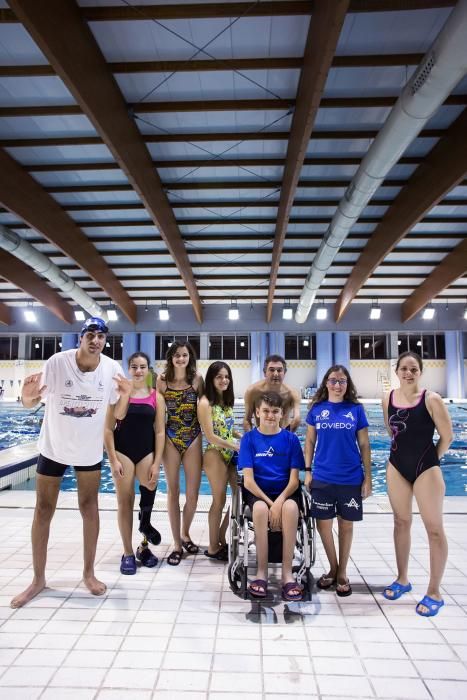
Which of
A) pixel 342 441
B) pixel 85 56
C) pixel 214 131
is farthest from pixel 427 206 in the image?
pixel 342 441

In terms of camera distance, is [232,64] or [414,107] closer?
[414,107]

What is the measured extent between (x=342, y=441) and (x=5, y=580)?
2.14 metres

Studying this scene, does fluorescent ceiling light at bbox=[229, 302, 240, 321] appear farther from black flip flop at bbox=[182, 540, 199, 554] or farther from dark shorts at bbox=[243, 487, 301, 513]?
dark shorts at bbox=[243, 487, 301, 513]

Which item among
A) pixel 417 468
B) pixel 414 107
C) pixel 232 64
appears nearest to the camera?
pixel 417 468

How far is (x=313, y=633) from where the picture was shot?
202cm

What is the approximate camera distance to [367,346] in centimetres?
1967

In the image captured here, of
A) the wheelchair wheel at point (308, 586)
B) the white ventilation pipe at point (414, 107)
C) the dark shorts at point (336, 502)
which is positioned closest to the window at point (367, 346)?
the white ventilation pipe at point (414, 107)

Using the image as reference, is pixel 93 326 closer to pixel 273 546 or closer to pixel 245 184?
pixel 273 546

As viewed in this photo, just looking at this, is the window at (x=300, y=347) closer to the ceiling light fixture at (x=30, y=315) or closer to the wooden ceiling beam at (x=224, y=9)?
the ceiling light fixture at (x=30, y=315)

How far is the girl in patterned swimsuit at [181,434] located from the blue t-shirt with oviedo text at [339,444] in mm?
830

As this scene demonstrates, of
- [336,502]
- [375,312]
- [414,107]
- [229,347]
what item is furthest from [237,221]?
[229,347]

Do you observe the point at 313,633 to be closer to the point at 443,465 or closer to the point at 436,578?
the point at 436,578

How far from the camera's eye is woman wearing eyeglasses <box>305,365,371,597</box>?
244 centimetres

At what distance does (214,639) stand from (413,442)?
1.40 m
